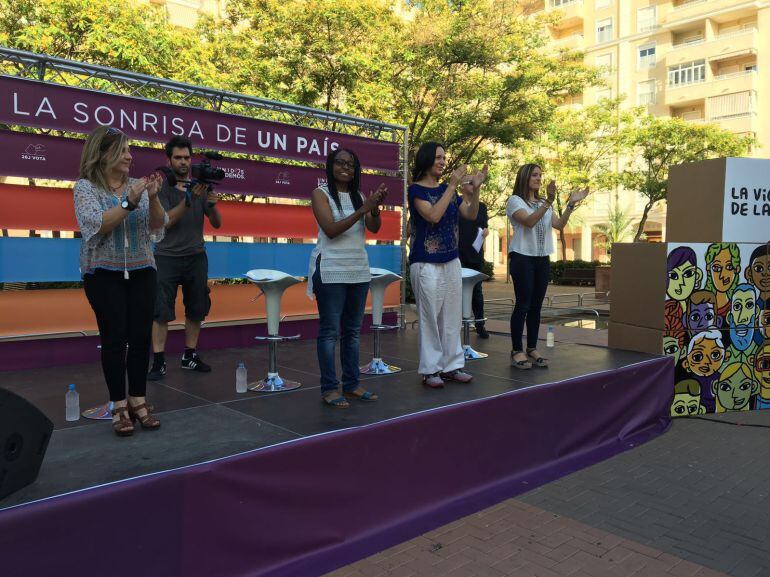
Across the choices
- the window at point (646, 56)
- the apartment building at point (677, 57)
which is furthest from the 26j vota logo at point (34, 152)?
the window at point (646, 56)

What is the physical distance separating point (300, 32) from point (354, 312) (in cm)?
1070

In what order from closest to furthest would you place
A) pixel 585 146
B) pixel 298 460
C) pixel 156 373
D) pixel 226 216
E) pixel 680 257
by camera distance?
pixel 298 460 → pixel 156 373 → pixel 680 257 → pixel 226 216 → pixel 585 146

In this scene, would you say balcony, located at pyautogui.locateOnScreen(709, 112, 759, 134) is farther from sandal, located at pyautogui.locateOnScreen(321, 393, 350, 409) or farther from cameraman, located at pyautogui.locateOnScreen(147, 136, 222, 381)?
sandal, located at pyautogui.locateOnScreen(321, 393, 350, 409)

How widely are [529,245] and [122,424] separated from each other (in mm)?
3085

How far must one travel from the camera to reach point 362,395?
349cm

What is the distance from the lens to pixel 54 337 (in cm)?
468

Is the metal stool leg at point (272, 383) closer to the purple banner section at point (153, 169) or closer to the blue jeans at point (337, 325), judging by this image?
the blue jeans at point (337, 325)

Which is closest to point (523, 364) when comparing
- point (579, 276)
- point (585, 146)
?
point (579, 276)

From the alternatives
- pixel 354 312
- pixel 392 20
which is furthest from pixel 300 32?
pixel 354 312

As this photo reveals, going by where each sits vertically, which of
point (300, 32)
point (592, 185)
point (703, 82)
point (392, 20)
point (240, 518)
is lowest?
point (240, 518)

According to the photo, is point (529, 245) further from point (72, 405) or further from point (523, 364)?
point (72, 405)

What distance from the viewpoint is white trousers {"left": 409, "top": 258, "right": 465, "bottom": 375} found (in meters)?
3.74

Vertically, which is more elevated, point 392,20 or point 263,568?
point 392,20

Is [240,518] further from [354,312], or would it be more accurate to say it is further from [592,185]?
[592,185]
